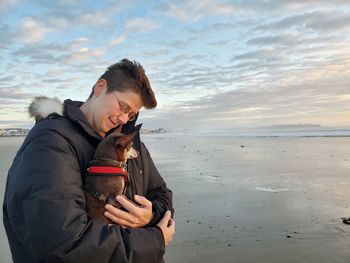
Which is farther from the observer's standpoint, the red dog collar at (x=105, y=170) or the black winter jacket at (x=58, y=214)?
the red dog collar at (x=105, y=170)

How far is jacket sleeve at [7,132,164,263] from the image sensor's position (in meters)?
1.63

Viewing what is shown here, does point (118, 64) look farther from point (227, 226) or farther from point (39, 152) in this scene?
point (227, 226)

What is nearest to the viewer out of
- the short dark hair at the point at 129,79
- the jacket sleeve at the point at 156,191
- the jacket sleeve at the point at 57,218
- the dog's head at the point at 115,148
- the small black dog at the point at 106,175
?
the jacket sleeve at the point at 57,218

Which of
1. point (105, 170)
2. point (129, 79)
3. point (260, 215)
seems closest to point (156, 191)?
point (105, 170)

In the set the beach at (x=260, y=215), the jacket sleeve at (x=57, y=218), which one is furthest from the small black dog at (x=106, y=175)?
the beach at (x=260, y=215)

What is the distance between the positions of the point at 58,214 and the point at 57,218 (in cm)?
2

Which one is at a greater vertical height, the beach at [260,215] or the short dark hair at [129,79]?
the short dark hair at [129,79]

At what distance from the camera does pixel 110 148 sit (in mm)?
2221

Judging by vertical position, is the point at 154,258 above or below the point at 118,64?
below

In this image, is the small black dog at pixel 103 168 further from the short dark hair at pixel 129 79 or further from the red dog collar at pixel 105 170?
the short dark hair at pixel 129 79

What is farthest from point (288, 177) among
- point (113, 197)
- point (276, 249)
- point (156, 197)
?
point (113, 197)

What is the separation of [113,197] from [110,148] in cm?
31

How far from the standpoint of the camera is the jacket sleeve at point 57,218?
5.33 ft

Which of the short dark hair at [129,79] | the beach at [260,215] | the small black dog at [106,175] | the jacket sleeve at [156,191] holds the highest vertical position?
the short dark hair at [129,79]
